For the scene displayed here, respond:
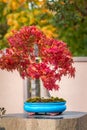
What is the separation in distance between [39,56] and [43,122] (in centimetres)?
67

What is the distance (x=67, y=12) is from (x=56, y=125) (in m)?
3.20

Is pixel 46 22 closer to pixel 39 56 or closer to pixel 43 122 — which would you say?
pixel 39 56

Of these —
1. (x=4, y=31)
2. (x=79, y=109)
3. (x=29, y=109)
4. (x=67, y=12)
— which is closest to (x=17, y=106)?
Result: (x=79, y=109)

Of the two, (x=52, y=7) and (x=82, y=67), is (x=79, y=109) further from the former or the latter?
(x=52, y=7)

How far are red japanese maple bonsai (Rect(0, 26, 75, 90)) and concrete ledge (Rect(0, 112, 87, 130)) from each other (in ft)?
1.06

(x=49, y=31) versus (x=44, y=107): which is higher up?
(x=44, y=107)

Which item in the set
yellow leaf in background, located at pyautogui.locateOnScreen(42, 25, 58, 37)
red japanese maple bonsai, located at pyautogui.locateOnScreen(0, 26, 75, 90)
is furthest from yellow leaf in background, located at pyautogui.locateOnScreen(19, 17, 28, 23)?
red japanese maple bonsai, located at pyautogui.locateOnScreen(0, 26, 75, 90)

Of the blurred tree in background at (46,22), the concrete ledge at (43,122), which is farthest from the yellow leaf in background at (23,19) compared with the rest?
the concrete ledge at (43,122)

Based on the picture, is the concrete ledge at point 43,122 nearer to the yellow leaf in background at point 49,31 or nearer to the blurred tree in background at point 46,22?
the blurred tree in background at point 46,22

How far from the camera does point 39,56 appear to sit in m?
5.80

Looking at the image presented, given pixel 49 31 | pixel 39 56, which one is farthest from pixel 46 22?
pixel 39 56

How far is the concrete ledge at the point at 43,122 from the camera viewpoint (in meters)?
5.52

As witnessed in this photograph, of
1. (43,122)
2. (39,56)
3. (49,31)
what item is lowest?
(49,31)

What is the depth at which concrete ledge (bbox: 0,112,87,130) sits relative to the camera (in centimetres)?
552
